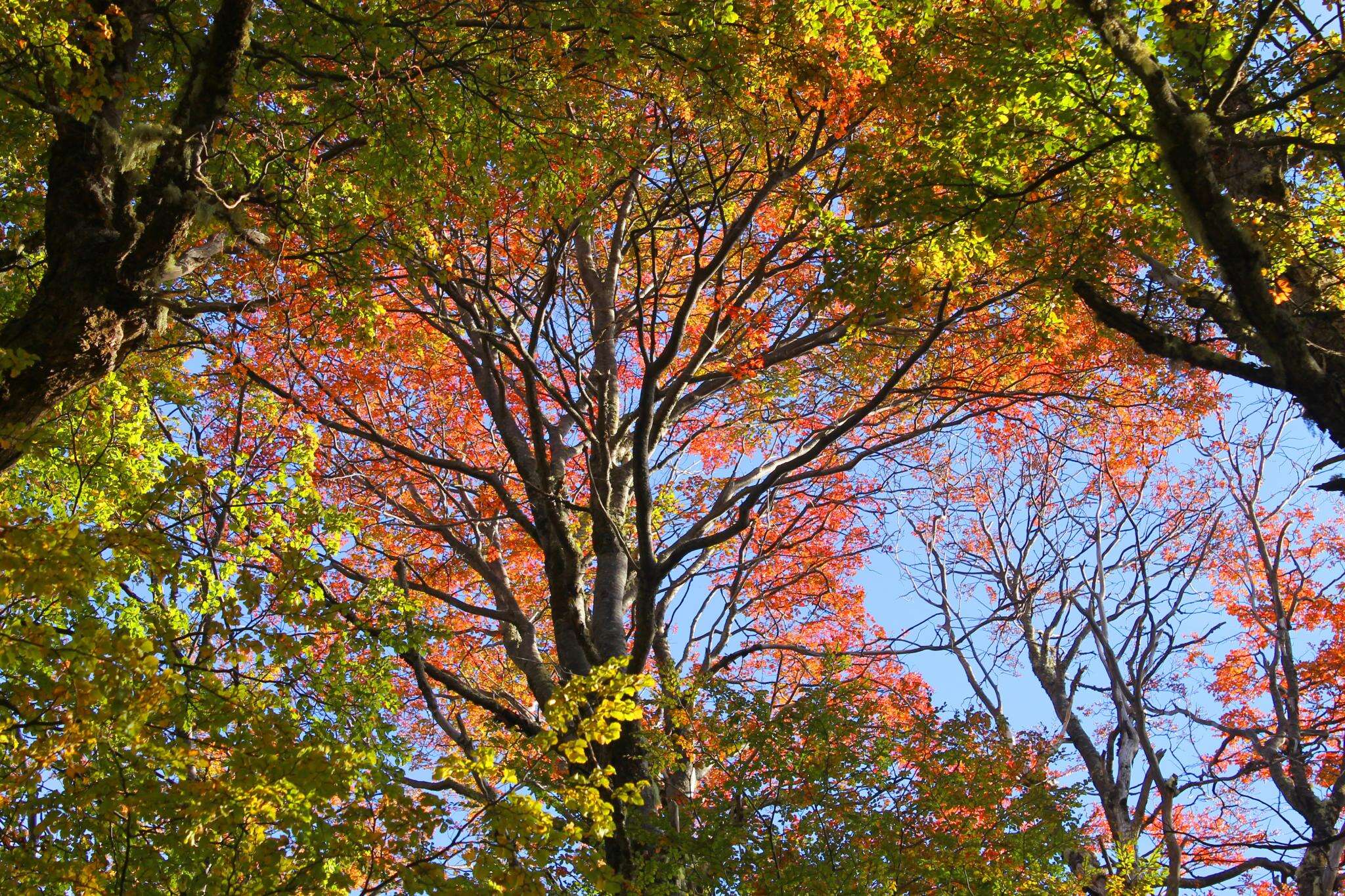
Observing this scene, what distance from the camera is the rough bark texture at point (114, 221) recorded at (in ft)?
15.2

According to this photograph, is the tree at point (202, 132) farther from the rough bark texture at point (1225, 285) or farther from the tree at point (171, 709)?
the rough bark texture at point (1225, 285)

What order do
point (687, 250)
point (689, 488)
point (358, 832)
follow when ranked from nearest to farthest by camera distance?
1. point (358, 832)
2. point (687, 250)
3. point (689, 488)

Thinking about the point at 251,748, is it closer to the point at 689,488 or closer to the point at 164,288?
the point at 164,288

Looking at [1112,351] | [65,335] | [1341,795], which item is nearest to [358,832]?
[65,335]

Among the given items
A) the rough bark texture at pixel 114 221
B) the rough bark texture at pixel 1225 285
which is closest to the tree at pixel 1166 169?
the rough bark texture at pixel 1225 285

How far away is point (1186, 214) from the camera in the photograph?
17.2 ft

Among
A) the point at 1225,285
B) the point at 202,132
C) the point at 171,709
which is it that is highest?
the point at 202,132

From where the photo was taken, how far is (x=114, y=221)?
4988 millimetres

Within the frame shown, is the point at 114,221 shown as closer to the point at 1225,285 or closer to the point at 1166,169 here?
the point at 1166,169

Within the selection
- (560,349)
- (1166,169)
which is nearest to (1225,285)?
(1166,169)

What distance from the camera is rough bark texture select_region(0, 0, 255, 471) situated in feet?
15.2

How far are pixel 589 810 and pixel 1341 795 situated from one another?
6.72 metres

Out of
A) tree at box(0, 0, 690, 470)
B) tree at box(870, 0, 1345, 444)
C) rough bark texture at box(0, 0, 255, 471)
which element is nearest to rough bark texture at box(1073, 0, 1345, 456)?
tree at box(870, 0, 1345, 444)

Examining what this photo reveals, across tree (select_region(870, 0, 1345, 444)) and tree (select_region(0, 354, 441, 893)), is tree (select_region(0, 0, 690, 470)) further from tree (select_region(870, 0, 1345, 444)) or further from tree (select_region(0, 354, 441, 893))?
tree (select_region(870, 0, 1345, 444))
